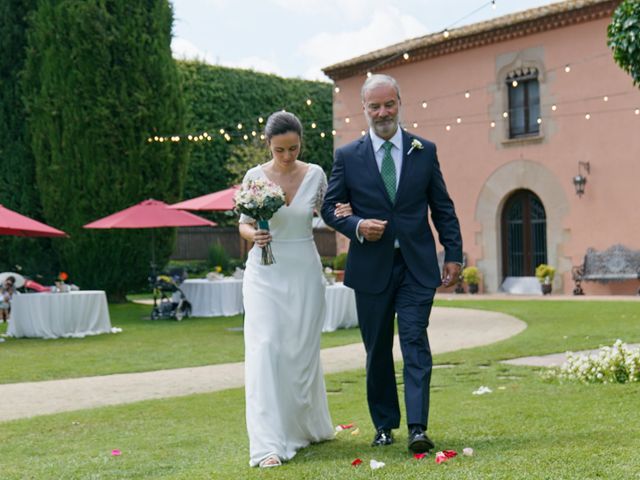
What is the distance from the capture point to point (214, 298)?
56.7 feet

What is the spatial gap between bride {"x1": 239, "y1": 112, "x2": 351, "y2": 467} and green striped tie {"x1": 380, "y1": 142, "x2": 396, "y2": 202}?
239mm

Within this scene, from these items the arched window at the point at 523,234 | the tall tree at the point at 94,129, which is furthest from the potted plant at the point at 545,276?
the tall tree at the point at 94,129

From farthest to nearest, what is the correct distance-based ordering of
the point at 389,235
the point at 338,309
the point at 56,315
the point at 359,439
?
the point at 338,309
the point at 56,315
the point at 359,439
the point at 389,235

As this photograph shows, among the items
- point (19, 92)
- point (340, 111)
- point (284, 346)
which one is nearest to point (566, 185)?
point (340, 111)

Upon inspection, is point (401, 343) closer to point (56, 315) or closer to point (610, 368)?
point (610, 368)

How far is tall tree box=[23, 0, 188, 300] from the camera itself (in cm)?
2041

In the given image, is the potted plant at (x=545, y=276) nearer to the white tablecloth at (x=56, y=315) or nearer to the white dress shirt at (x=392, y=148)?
the white tablecloth at (x=56, y=315)

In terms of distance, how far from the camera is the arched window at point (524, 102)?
881 inches

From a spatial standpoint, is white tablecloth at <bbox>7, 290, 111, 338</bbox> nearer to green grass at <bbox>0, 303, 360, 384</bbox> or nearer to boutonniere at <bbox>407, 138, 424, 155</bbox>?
green grass at <bbox>0, 303, 360, 384</bbox>

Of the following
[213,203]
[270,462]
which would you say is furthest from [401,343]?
[213,203]

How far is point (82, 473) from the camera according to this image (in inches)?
185

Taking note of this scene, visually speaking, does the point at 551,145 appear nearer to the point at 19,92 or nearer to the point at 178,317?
the point at 178,317

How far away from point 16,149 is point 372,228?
1795 cm

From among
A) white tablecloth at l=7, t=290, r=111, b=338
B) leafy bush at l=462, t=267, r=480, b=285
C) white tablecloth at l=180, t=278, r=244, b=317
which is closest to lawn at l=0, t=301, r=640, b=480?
white tablecloth at l=7, t=290, r=111, b=338
